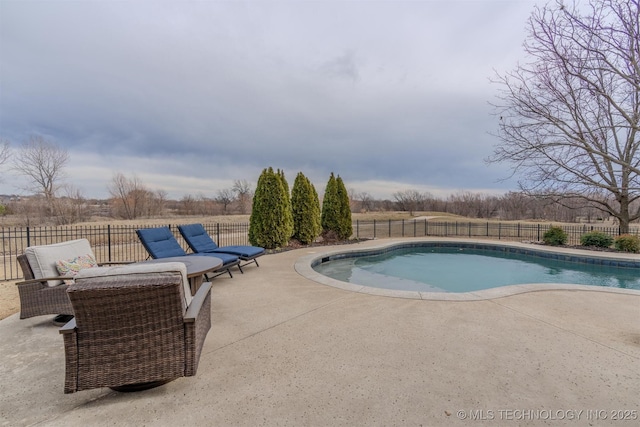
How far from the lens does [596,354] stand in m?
2.45

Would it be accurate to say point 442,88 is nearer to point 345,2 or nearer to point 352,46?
point 352,46

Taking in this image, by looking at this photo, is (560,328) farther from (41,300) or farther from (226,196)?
(226,196)

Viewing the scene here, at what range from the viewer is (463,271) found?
7.54 metres

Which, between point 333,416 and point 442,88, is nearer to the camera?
point 333,416

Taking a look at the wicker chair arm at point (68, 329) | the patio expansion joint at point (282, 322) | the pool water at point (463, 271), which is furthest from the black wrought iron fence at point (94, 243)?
the wicker chair arm at point (68, 329)

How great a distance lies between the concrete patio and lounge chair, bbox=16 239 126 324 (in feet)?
0.75

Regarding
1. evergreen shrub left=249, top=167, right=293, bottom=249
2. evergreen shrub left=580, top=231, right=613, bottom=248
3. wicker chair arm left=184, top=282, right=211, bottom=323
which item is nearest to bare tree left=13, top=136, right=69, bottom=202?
evergreen shrub left=249, top=167, right=293, bottom=249

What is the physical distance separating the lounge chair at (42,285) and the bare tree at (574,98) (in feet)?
20.4

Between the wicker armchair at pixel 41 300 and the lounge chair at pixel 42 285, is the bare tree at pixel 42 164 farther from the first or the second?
the wicker armchair at pixel 41 300

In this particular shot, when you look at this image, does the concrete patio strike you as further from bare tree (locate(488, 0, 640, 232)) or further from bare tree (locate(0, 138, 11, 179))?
bare tree (locate(0, 138, 11, 179))

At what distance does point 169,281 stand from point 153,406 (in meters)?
0.83

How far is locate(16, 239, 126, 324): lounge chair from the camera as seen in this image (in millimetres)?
2959

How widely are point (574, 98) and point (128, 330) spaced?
32.3 feet

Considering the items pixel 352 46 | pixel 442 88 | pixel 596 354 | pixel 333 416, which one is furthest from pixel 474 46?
pixel 333 416
